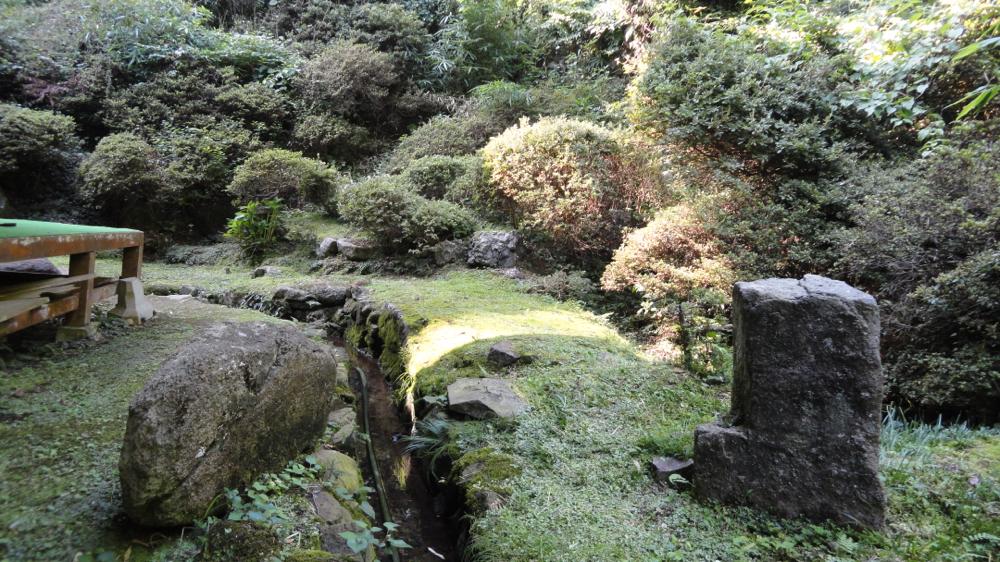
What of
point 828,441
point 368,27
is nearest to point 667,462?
point 828,441

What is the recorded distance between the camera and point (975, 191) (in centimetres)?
429

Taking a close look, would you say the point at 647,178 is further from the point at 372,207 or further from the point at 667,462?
the point at 667,462

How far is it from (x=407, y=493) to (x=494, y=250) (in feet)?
15.7

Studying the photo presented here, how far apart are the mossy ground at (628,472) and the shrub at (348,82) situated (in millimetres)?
9094

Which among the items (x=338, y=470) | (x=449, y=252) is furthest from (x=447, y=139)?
(x=338, y=470)

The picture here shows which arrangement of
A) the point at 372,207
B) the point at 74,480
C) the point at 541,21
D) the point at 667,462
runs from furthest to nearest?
the point at 541,21, the point at 372,207, the point at 667,462, the point at 74,480

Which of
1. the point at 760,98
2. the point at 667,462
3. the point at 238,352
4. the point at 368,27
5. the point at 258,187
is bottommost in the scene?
the point at 667,462

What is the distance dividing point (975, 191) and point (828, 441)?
10.7ft

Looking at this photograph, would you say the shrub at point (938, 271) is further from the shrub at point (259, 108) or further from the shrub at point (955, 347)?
the shrub at point (259, 108)

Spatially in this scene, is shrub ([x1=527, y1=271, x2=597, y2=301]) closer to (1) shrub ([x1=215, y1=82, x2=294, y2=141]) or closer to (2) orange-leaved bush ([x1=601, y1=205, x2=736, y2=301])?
(2) orange-leaved bush ([x1=601, y1=205, x2=736, y2=301])

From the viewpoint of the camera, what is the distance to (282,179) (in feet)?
32.0

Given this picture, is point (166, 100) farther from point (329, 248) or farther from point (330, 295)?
point (330, 295)

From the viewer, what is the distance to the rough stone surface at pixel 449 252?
8258mm

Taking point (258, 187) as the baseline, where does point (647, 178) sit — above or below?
above
